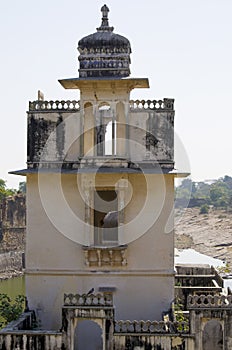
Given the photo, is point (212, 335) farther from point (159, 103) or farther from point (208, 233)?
point (208, 233)

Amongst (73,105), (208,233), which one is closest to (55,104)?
(73,105)

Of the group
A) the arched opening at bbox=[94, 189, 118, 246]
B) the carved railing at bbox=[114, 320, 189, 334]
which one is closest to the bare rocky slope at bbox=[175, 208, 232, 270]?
the arched opening at bbox=[94, 189, 118, 246]

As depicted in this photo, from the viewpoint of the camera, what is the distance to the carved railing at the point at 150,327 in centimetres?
1380

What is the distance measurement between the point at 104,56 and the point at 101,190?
135 inches

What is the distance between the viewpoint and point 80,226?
1672cm

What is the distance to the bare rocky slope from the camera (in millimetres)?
74812

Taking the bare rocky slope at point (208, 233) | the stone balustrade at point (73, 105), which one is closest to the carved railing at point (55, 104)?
the stone balustrade at point (73, 105)

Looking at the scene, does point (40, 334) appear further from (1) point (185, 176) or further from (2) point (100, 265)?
(1) point (185, 176)

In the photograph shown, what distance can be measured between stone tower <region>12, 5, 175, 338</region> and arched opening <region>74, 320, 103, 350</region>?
925mm

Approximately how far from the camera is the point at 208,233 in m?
90.4

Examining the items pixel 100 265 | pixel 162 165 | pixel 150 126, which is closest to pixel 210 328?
pixel 100 265

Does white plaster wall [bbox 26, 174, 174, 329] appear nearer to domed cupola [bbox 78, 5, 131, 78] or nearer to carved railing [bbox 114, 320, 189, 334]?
carved railing [bbox 114, 320, 189, 334]

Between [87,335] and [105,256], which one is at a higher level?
[105,256]

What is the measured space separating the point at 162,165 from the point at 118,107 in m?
1.87
